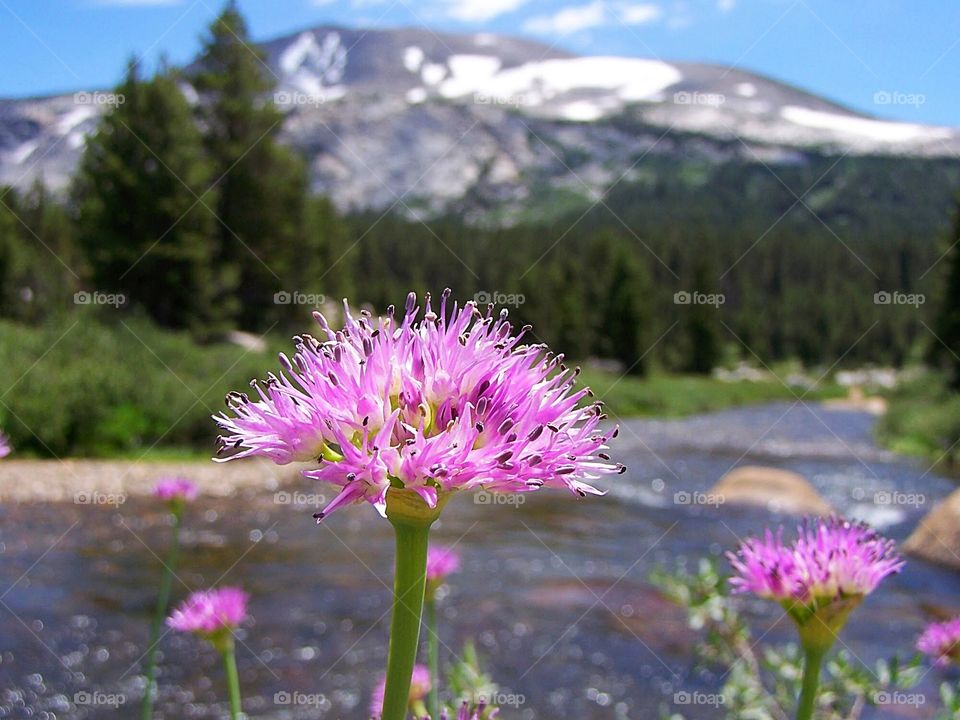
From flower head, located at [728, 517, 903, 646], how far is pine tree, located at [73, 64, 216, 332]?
28080 mm

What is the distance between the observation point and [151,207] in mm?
28703

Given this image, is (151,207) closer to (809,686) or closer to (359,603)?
(359,603)

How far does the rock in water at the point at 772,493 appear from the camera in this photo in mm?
16391

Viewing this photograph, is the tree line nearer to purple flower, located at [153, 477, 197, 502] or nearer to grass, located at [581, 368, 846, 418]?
grass, located at [581, 368, 846, 418]

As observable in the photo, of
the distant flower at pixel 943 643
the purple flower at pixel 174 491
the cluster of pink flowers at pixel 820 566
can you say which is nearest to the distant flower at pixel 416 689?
the purple flower at pixel 174 491

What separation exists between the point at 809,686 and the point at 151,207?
2972cm

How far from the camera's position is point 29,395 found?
17.5m

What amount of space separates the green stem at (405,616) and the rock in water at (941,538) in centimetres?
1282

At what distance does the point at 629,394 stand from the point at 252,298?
56.0 ft

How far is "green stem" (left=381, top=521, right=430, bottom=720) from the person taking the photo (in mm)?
1382

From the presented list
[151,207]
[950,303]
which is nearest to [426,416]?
[151,207]

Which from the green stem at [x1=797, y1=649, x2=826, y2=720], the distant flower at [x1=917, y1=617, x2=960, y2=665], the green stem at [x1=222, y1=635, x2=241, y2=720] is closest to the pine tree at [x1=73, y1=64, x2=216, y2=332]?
the green stem at [x1=222, y1=635, x2=241, y2=720]

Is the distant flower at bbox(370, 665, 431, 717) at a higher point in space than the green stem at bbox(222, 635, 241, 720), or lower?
lower

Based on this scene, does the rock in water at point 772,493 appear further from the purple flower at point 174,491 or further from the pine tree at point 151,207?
the pine tree at point 151,207
